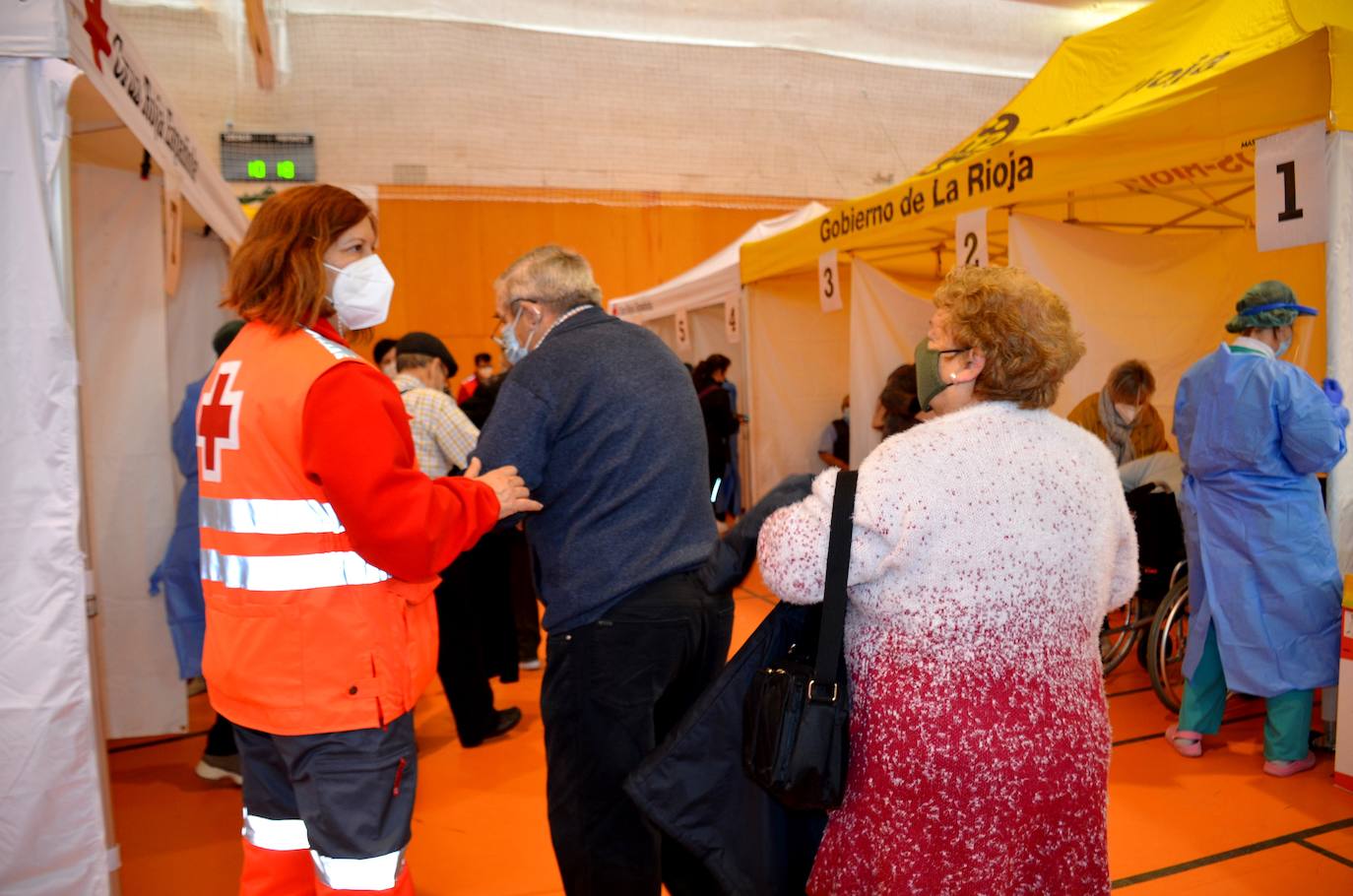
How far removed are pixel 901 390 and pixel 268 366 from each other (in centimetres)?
308

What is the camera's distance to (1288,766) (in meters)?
3.13

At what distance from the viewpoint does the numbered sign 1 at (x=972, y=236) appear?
3.82 metres

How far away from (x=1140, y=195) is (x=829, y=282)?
64.5 inches

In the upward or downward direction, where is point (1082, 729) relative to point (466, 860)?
upward

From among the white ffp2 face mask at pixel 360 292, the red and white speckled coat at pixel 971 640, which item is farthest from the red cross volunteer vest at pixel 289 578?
the red and white speckled coat at pixel 971 640

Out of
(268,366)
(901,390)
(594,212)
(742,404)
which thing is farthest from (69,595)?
(594,212)

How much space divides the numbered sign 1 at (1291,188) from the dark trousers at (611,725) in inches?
91.9

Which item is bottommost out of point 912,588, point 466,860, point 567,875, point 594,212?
point 466,860

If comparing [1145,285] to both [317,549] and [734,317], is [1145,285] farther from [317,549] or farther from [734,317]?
[317,549]

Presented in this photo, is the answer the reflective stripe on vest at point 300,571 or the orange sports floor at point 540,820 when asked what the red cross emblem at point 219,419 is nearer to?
the reflective stripe on vest at point 300,571

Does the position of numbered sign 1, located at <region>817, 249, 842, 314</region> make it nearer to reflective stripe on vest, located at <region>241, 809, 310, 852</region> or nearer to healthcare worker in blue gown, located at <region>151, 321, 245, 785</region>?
healthcare worker in blue gown, located at <region>151, 321, 245, 785</region>

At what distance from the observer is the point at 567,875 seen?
1.84m

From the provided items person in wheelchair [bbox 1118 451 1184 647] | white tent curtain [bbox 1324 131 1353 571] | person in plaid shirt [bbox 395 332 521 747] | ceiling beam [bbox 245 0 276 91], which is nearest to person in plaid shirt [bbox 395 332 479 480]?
person in plaid shirt [bbox 395 332 521 747]

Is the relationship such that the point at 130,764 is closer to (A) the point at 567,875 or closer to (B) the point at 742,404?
(A) the point at 567,875
